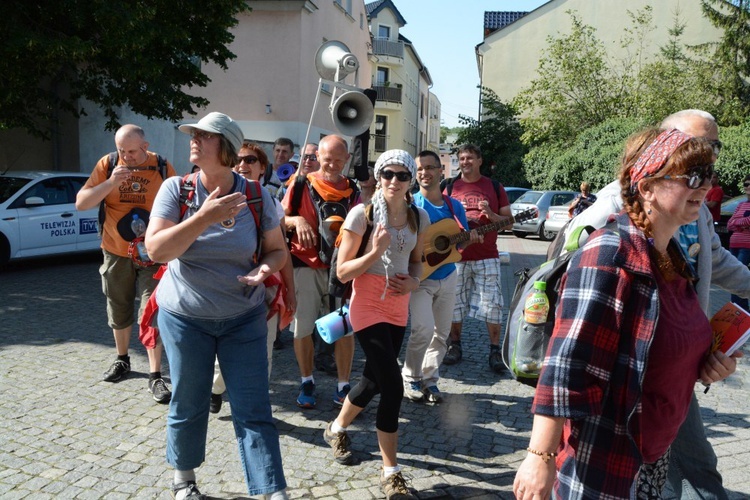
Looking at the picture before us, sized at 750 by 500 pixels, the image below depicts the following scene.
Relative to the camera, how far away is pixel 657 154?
2.00m

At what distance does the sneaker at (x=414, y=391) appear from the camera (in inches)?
196

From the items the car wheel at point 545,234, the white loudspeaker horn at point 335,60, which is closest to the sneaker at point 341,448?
the white loudspeaker horn at point 335,60

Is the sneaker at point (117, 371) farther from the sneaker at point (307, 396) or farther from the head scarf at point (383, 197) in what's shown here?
the head scarf at point (383, 197)

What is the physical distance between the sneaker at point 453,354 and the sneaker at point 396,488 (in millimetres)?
2675

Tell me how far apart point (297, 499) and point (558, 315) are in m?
2.06

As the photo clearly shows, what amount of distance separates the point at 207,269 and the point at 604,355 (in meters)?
1.89

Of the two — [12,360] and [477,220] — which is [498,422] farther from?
[12,360]

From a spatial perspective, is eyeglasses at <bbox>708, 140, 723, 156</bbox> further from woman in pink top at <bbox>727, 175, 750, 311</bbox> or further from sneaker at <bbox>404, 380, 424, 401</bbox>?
woman in pink top at <bbox>727, 175, 750, 311</bbox>

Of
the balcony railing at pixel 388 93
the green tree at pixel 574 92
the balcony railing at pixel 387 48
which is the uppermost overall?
the balcony railing at pixel 387 48

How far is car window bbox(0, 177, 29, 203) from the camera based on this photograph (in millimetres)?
10417

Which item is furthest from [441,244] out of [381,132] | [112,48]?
[381,132]

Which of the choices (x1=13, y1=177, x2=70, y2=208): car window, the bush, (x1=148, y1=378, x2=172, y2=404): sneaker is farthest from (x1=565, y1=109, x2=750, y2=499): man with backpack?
the bush

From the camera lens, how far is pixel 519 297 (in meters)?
2.27

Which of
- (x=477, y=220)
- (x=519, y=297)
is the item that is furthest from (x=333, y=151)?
(x=519, y=297)
